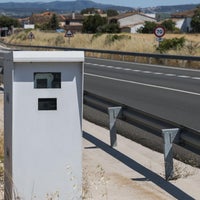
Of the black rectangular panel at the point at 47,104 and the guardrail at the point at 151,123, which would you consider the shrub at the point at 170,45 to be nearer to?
the guardrail at the point at 151,123

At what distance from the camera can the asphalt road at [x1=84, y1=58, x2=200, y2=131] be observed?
14789 mm

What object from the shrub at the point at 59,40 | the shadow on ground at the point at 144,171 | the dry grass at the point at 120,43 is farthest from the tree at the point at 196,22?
the shadow on ground at the point at 144,171

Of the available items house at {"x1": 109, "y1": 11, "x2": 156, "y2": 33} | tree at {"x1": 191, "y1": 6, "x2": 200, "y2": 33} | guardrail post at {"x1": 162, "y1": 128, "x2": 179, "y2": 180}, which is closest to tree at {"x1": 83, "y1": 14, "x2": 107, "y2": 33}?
tree at {"x1": 191, "y1": 6, "x2": 200, "y2": 33}

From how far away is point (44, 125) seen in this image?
5285 mm

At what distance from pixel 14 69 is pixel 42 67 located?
224 mm

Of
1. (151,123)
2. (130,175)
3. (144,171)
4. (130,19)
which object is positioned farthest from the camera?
(130,19)

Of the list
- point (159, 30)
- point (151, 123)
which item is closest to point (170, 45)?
point (159, 30)

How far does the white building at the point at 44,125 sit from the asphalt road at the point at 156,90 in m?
7.16

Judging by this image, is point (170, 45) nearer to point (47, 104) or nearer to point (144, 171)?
point (144, 171)

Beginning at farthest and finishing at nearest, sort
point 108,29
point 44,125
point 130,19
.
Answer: point 130,19
point 108,29
point 44,125

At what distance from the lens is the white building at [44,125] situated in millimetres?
5238

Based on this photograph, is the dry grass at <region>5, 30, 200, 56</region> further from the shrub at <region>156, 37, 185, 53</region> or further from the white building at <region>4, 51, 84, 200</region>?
the white building at <region>4, 51, 84, 200</region>

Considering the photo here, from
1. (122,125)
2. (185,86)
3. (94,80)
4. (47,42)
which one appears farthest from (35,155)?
(47,42)

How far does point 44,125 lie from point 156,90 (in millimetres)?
15521
